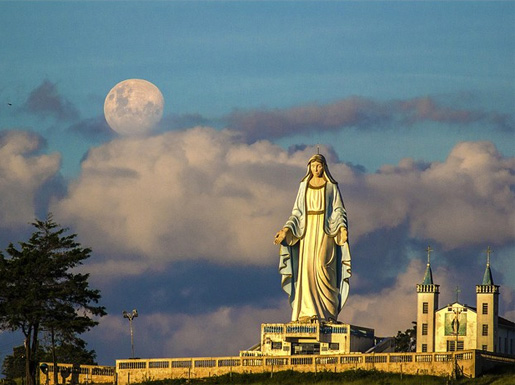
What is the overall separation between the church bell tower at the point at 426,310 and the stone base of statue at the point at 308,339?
20.9 m

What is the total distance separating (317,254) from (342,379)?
512 inches

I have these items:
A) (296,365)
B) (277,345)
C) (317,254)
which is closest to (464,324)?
(317,254)

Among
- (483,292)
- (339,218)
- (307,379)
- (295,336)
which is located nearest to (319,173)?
(339,218)

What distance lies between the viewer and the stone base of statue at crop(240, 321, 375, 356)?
9244 cm

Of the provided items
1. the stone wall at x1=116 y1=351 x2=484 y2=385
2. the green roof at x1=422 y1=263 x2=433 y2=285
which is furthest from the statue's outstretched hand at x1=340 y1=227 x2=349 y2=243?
the green roof at x1=422 y1=263 x2=433 y2=285

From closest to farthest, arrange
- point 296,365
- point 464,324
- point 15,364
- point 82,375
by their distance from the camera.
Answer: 1. point 296,365
2. point 82,375
3. point 15,364
4. point 464,324

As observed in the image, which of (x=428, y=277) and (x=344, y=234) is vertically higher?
(x=344, y=234)

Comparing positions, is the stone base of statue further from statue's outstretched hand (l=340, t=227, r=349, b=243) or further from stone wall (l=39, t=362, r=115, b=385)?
stone wall (l=39, t=362, r=115, b=385)

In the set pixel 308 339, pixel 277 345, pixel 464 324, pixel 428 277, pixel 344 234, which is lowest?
pixel 277 345

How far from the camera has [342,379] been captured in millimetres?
83938

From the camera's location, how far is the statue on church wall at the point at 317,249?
312 feet

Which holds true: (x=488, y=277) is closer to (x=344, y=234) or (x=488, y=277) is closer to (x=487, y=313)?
(x=487, y=313)

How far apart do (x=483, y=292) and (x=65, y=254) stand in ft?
113

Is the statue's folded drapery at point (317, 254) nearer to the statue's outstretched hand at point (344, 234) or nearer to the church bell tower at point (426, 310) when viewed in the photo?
the statue's outstretched hand at point (344, 234)
